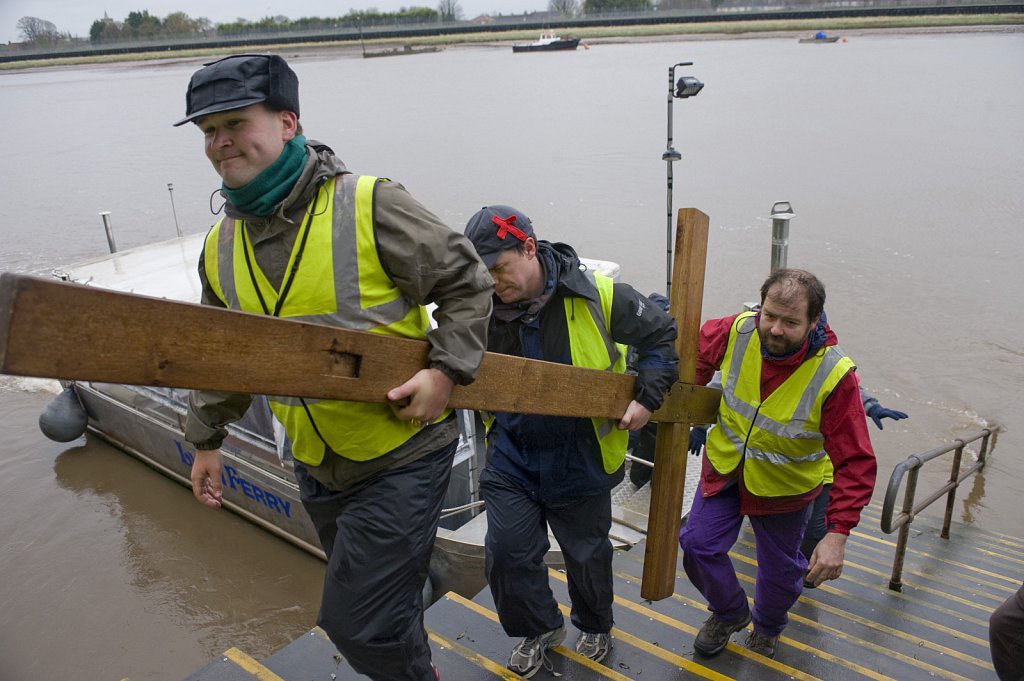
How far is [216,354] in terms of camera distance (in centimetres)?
154

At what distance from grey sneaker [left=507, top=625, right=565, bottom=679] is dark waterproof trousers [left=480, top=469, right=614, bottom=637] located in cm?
4

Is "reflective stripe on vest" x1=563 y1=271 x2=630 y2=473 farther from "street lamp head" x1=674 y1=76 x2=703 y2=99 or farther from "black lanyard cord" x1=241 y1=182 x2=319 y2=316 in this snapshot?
"street lamp head" x1=674 y1=76 x2=703 y2=99

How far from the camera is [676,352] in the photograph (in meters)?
3.11

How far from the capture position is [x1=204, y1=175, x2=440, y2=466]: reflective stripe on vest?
6.56ft

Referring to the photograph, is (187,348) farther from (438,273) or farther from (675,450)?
(675,450)

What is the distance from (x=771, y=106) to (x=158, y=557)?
120 ft

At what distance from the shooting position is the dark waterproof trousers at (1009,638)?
2988mm

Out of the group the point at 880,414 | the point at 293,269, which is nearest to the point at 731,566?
the point at 880,414

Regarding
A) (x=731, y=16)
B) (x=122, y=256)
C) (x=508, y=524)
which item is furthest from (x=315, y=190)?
(x=731, y=16)

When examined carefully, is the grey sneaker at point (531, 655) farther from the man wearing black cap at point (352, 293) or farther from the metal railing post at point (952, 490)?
the metal railing post at point (952, 490)

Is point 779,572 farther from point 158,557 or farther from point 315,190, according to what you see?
point 158,557

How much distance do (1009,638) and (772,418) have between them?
3.84ft

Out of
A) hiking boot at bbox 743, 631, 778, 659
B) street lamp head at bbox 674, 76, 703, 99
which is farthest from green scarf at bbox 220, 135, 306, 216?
street lamp head at bbox 674, 76, 703, 99

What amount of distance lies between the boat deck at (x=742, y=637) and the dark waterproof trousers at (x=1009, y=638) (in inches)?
15.9
